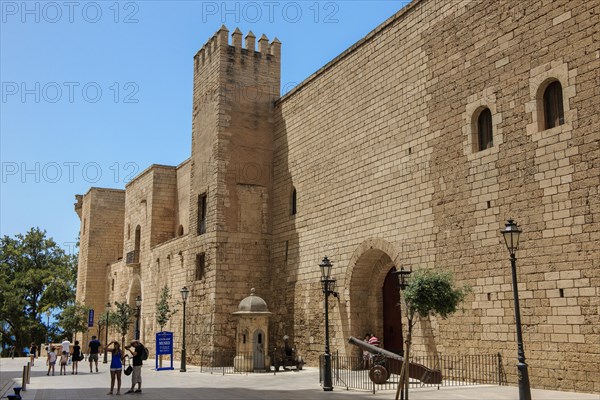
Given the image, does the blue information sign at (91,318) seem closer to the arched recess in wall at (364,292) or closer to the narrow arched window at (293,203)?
the narrow arched window at (293,203)

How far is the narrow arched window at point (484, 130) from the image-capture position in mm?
14477

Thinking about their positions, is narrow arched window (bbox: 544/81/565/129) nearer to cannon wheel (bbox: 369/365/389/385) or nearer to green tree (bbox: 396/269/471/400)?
green tree (bbox: 396/269/471/400)

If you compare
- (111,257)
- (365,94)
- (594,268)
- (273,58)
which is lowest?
(594,268)

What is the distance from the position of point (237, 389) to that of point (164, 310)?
1219 cm

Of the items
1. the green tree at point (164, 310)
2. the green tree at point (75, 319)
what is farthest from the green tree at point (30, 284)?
the green tree at point (164, 310)

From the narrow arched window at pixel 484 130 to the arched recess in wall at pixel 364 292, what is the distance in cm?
484

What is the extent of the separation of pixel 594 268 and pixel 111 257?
33.8m

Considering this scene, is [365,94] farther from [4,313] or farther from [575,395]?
[4,313]

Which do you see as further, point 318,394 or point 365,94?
point 365,94

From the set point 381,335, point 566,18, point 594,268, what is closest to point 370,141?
point 381,335

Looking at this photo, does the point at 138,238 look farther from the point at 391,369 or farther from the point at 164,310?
the point at 391,369

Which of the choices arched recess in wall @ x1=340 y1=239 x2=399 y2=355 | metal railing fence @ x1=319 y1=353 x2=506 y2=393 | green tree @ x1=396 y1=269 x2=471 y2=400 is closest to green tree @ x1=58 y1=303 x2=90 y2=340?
arched recess in wall @ x1=340 y1=239 x2=399 y2=355

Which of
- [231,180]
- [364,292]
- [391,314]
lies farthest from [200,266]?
[391,314]

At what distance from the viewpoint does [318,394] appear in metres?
12.6
